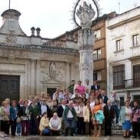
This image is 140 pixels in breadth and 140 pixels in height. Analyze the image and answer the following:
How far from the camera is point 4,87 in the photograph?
30266 mm

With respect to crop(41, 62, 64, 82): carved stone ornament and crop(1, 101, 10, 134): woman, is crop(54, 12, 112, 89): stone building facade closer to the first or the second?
crop(41, 62, 64, 82): carved stone ornament

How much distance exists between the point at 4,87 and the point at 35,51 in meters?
3.93

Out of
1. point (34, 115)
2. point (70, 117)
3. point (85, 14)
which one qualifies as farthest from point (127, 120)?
point (85, 14)

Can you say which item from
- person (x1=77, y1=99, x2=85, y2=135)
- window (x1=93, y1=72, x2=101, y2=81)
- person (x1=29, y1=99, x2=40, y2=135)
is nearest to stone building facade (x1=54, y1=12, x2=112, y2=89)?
window (x1=93, y1=72, x2=101, y2=81)

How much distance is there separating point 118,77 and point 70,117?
22.0 metres

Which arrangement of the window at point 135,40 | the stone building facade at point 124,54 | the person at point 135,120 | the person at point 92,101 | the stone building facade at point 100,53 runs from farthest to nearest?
the stone building facade at point 100,53, the window at point 135,40, the stone building facade at point 124,54, the person at point 92,101, the person at point 135,120

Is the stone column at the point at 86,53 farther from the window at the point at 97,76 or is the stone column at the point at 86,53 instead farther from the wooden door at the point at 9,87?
the window at the point at 97,76

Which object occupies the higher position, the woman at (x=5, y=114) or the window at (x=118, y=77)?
the window at (x=118, y=77)

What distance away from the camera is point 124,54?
3625cm

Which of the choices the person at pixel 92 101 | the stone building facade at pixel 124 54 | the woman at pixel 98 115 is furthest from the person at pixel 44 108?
the stone building facade at pixel 124 54

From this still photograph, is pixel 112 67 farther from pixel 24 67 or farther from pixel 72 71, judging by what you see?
pixel 24 67

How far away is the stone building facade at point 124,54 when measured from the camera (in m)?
34.5

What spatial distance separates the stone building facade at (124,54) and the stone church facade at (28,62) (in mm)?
5642

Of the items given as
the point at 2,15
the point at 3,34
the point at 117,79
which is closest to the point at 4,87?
the point at 3,34
